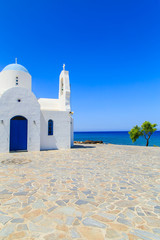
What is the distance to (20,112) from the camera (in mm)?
13328

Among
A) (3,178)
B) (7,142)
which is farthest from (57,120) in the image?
(3,178)

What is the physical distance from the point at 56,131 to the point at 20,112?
4024mm

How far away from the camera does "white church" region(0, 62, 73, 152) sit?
12891mm

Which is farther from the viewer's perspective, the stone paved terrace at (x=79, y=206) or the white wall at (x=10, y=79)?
the white wall at (x=10, y=79)

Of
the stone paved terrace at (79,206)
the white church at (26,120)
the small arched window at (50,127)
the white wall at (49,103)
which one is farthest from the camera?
the white wall at (49,103)

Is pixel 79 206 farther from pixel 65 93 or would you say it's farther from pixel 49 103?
pixel 49 103

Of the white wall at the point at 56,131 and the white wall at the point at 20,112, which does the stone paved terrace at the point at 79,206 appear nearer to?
the white wall at the point at 20,112

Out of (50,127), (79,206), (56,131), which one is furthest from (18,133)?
(79,206)

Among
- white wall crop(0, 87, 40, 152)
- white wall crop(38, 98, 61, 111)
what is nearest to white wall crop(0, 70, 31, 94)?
white wall crop(38, 98, 61, 111)

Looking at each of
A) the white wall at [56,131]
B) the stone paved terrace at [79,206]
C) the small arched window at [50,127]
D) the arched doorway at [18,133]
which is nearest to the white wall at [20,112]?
the arched doorway at [18,133]

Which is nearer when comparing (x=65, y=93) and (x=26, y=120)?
(x=26, y=120)

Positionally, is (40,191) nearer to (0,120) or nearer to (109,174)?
(109,174)

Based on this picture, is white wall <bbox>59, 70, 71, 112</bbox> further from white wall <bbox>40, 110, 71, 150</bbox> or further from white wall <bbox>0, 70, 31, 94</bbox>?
white wall <bbox>0, 70, 31, 94</bbox>

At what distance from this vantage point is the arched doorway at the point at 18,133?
13.1 meters
